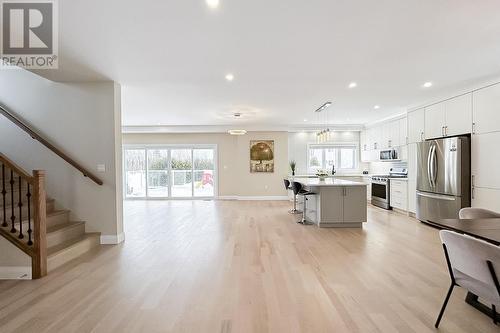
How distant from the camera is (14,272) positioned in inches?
125

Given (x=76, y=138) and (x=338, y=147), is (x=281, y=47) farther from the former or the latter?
(x=338, y=147)

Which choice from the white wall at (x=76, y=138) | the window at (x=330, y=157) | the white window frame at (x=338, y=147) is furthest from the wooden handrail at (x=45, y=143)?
the window at (x=330, y=157)

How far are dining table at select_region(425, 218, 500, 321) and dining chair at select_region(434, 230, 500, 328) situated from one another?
232 millimetres

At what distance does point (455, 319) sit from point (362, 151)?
8194 millimetres

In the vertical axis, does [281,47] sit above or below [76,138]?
above

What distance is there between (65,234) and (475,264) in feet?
15.7

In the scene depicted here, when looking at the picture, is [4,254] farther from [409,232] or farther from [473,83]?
[473,83]

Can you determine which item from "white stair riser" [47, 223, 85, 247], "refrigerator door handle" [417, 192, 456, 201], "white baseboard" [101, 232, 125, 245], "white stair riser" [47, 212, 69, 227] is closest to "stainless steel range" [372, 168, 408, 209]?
"refrigerator door handle" [417, 192, 456, 201]

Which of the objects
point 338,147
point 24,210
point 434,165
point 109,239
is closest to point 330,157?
point 338,147

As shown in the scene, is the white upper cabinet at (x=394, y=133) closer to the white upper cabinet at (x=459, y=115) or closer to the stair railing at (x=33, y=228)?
the white upper cabinet at (x=459, y=115)

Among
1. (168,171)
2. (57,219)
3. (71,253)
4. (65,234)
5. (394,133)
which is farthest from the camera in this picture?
(168,171)

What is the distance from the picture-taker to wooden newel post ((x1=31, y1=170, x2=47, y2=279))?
10.4ft

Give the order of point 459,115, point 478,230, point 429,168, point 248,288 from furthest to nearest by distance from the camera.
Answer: point 429,168 < point 459,115 < point 248,288 < point 478,230

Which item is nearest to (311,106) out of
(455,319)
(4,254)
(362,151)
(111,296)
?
(362,151)
